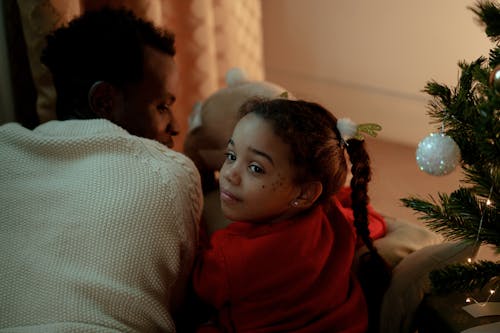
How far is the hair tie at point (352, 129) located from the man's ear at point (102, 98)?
496 mm

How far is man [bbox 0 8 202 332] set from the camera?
0.81 metres

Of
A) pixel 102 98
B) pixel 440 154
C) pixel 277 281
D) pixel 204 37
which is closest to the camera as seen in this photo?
pixel 440 154

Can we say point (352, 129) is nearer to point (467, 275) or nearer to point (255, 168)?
point (255, 168)

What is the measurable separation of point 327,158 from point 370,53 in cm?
163

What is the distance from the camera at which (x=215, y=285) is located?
38.8 inches

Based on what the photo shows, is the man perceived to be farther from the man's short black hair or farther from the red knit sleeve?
the man's short black hair

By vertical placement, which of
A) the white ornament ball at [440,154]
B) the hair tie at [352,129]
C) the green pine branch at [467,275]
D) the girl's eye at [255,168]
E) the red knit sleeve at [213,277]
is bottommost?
the red knit sleeve at [213,277]

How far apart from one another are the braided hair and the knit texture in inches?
7.6

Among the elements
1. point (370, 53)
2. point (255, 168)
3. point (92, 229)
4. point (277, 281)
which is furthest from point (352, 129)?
point (370, 53)

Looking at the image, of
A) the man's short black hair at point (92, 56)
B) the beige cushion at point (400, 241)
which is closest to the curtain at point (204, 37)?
the man's short black hair at point (92, 56)

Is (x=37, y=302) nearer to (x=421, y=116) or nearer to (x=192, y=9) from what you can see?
(x=192, y=9)

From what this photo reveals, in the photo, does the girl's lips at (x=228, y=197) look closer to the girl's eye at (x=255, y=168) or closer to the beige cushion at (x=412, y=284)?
the girl's eye at (x=255, y=168)

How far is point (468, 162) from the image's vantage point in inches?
31.6

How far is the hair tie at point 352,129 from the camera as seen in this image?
1.01m
